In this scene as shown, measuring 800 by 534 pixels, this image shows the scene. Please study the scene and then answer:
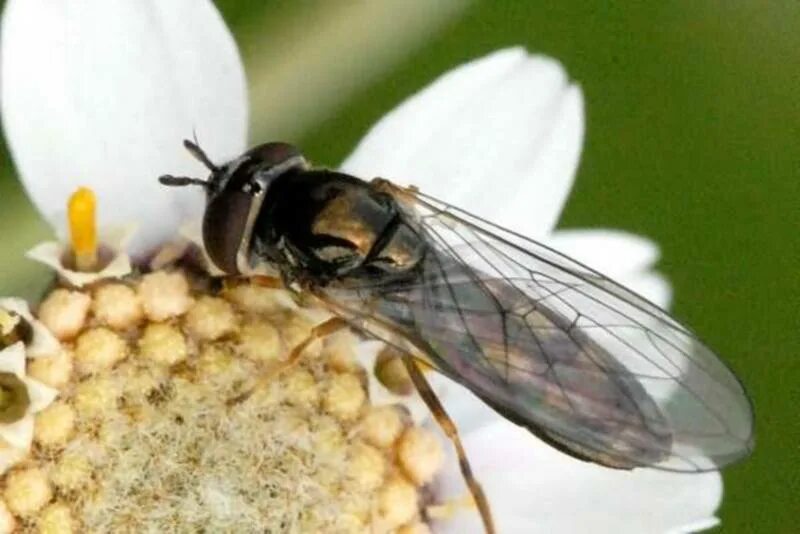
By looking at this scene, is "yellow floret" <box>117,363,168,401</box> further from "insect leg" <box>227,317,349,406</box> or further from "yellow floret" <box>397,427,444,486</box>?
"yellow floret" <box>397,427,444,486</box>

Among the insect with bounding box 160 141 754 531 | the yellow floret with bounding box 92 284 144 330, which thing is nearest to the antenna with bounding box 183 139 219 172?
the insect with bounding box 160 141 754 531

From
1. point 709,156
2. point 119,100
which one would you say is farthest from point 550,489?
point 709,156

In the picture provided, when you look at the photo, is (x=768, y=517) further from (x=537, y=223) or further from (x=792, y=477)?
(x=537, y=223)

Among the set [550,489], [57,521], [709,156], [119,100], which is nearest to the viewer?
[57,521]

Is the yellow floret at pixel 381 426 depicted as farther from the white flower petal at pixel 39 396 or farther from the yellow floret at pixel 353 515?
the white flower petal at pixel 39 396

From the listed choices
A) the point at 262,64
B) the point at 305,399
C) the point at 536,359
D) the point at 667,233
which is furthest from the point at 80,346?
the point at 667,233

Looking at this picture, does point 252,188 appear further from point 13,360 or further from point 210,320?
point 13,360
